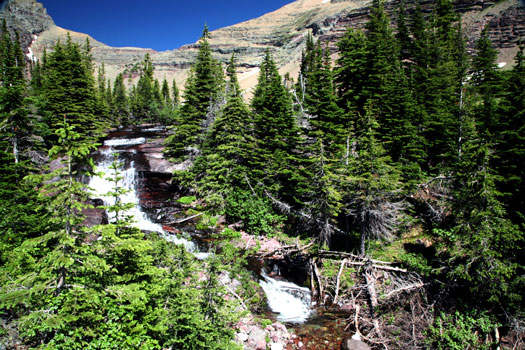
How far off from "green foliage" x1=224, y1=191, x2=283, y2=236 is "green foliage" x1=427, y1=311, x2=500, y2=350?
1245 cm

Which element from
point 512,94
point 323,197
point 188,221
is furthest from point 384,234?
point 188,221

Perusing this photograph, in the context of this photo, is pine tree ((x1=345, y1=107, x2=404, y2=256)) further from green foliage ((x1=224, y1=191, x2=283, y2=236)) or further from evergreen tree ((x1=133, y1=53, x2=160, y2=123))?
evergreen tree ((x1=133, y1=53, x2=160, y2=123))

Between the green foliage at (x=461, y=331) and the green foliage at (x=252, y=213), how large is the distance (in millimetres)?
12450

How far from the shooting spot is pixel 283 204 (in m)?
22.6

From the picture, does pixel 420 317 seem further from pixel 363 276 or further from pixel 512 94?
pixel 512 94

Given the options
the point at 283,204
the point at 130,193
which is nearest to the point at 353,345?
the point at 283,204

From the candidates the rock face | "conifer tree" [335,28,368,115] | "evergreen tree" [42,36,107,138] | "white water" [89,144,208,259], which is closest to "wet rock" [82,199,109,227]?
"white water" [89,144,208,259]

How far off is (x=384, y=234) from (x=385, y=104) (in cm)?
1162

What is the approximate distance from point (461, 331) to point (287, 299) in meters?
8.21

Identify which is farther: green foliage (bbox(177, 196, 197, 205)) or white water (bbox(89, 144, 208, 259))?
green foliage (bbox(177, 196, 197, 205))

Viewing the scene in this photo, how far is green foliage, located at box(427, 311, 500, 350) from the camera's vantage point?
11.3 meters

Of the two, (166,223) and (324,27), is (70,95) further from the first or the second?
(324,27)

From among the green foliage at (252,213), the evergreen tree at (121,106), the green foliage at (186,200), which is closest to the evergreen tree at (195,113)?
the green foliage at (186,200)

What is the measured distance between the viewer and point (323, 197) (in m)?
17.3
